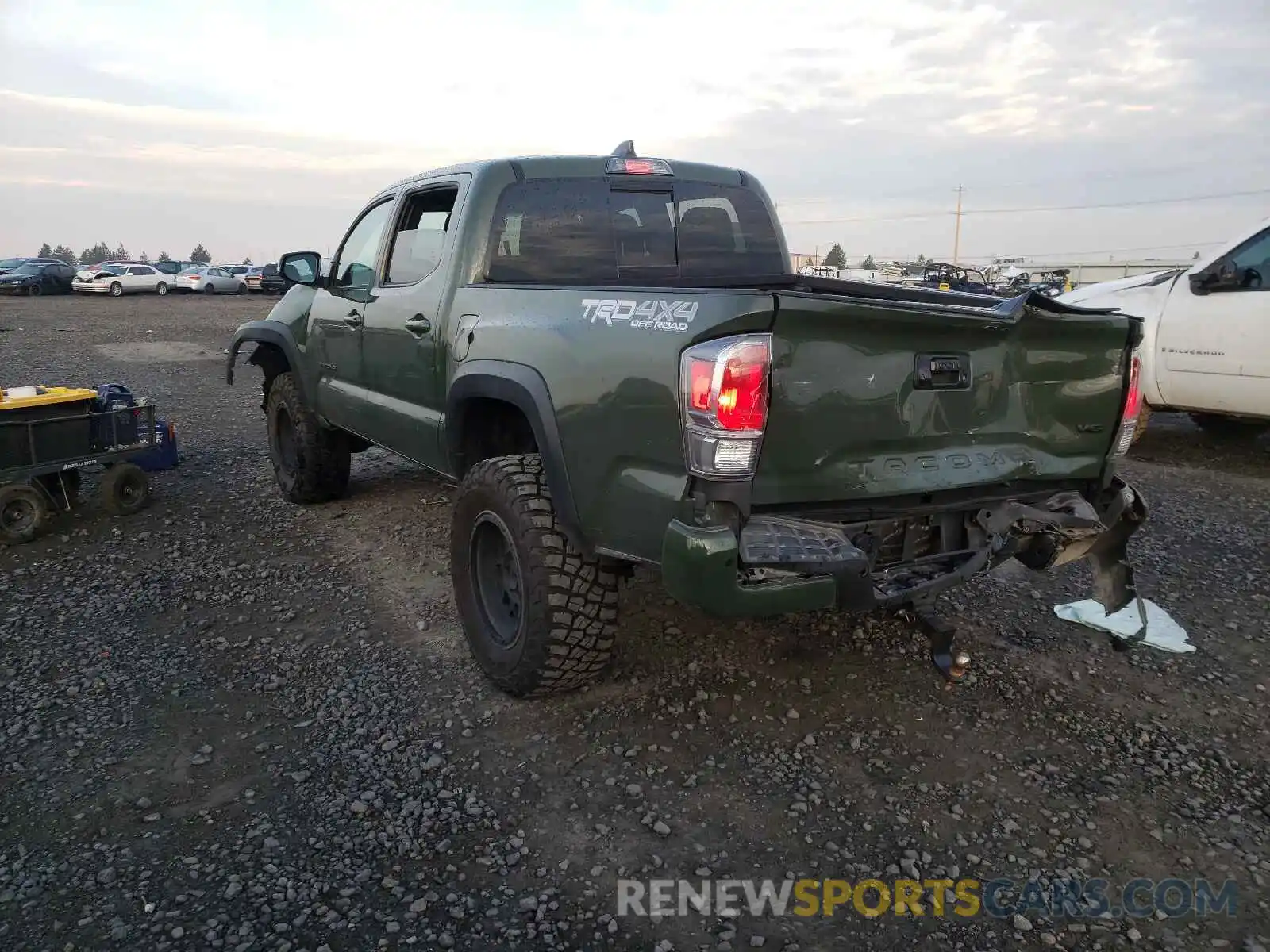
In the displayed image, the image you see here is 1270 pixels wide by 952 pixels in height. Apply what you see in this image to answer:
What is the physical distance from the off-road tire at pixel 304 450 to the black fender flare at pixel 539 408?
8.52 feet

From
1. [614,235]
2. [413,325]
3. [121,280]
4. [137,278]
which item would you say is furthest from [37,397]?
[137,278]

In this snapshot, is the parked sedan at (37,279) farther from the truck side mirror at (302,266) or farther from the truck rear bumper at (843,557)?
the truck rear bumper at (843,557)

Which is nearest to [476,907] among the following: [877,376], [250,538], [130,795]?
[130,795]

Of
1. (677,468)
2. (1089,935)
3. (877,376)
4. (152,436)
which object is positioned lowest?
(1089,935)

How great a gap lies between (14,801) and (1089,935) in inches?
125

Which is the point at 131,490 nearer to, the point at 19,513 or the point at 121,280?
the point at 19,513

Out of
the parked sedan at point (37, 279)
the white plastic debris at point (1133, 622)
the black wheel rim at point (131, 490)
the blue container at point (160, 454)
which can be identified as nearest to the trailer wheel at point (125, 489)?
the black wheel rim at point (131, 490)

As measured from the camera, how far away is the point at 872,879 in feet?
8.53

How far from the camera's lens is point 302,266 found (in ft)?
17.7

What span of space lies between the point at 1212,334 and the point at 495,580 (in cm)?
598

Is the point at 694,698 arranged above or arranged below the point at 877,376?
below

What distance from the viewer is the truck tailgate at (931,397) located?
8.93 ft

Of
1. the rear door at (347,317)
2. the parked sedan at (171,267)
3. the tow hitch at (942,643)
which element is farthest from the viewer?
the parked sedan at (171,267)

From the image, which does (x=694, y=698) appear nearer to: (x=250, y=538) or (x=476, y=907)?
(x=476, y=907)
